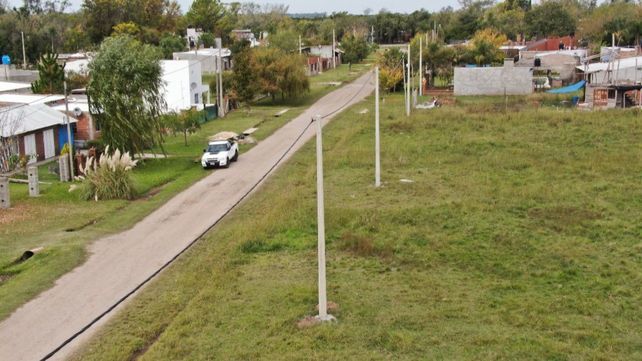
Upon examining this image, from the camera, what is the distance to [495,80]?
66.6 m

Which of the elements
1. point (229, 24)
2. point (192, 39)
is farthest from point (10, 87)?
point (229, 24)

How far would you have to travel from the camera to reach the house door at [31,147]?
38031mm

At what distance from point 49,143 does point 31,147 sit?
1796 millimetres

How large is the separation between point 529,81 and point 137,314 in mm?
55393

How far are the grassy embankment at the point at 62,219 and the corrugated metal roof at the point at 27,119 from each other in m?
2.25

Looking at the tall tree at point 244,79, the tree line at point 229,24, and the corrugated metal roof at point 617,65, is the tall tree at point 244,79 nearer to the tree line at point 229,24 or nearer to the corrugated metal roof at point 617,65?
the tree line at point 229,24

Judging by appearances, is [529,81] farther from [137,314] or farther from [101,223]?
[137,314]

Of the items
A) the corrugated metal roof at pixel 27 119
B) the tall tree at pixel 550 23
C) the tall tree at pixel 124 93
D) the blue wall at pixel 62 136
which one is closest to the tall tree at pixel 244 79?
the corrugated metal roof at pixel 27 119

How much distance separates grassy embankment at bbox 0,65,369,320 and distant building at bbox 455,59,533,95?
1204 inches

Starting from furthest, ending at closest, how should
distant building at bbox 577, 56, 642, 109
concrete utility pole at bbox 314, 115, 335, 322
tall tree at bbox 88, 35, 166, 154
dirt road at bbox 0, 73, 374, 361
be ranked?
distant building at bbox 577, 56, 642, 109, tall tree at bbox 88, 35, 166, 154, dirt road at bbox 0, 73, 374, 361, concrete utility pole at bbox 314, 115, 335, 322

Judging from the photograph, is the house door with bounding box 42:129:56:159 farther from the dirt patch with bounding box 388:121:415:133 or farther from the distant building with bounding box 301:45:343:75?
the distant building with bounding box 301:45:343:75

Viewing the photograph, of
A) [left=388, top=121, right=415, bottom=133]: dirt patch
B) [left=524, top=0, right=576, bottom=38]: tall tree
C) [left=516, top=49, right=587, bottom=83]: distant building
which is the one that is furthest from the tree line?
[left=388, top=121, right=415, bottom=133]: dirt patch

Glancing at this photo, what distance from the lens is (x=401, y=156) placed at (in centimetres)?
3634

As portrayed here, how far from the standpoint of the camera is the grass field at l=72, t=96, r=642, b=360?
15.0 m
